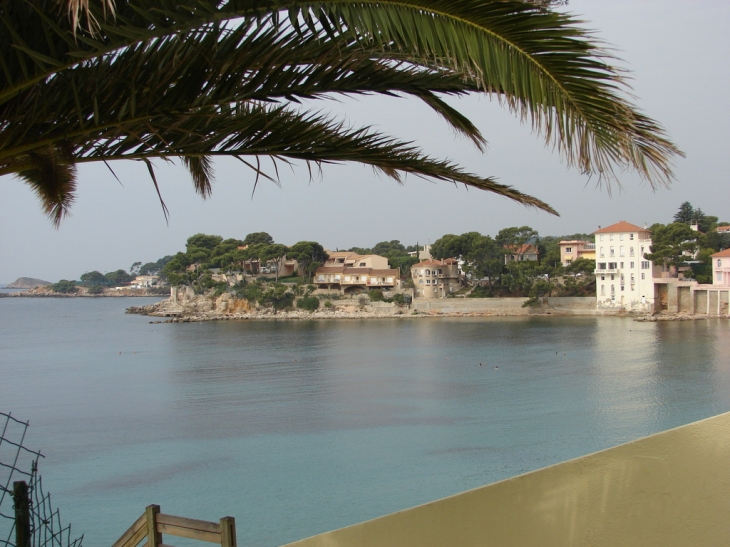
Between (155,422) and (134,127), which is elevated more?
(134,127)

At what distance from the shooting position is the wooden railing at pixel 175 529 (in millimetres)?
2053

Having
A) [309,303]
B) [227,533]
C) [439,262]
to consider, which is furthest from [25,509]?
[309,303]

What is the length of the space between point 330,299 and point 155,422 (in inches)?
1156

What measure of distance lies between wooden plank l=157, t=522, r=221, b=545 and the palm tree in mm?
1141

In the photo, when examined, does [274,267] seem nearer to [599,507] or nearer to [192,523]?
[192,523]

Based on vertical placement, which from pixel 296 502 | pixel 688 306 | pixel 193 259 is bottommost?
pixel 296 502

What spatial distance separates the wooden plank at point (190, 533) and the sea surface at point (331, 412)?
31.7 feet

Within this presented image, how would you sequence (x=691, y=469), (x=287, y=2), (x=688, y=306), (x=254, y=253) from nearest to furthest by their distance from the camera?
(x=287, y=2) < (x=691, y=469) < (x=688, y=306) < (x=254, y=253)

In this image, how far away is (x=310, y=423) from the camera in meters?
18.5

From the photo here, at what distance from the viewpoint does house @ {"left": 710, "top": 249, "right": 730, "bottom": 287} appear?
124 ft

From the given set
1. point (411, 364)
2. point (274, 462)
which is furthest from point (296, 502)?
point (411, 364)

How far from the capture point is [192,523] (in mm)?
2137

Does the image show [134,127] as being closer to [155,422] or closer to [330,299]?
[155,422]

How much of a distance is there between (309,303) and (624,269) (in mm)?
21698
